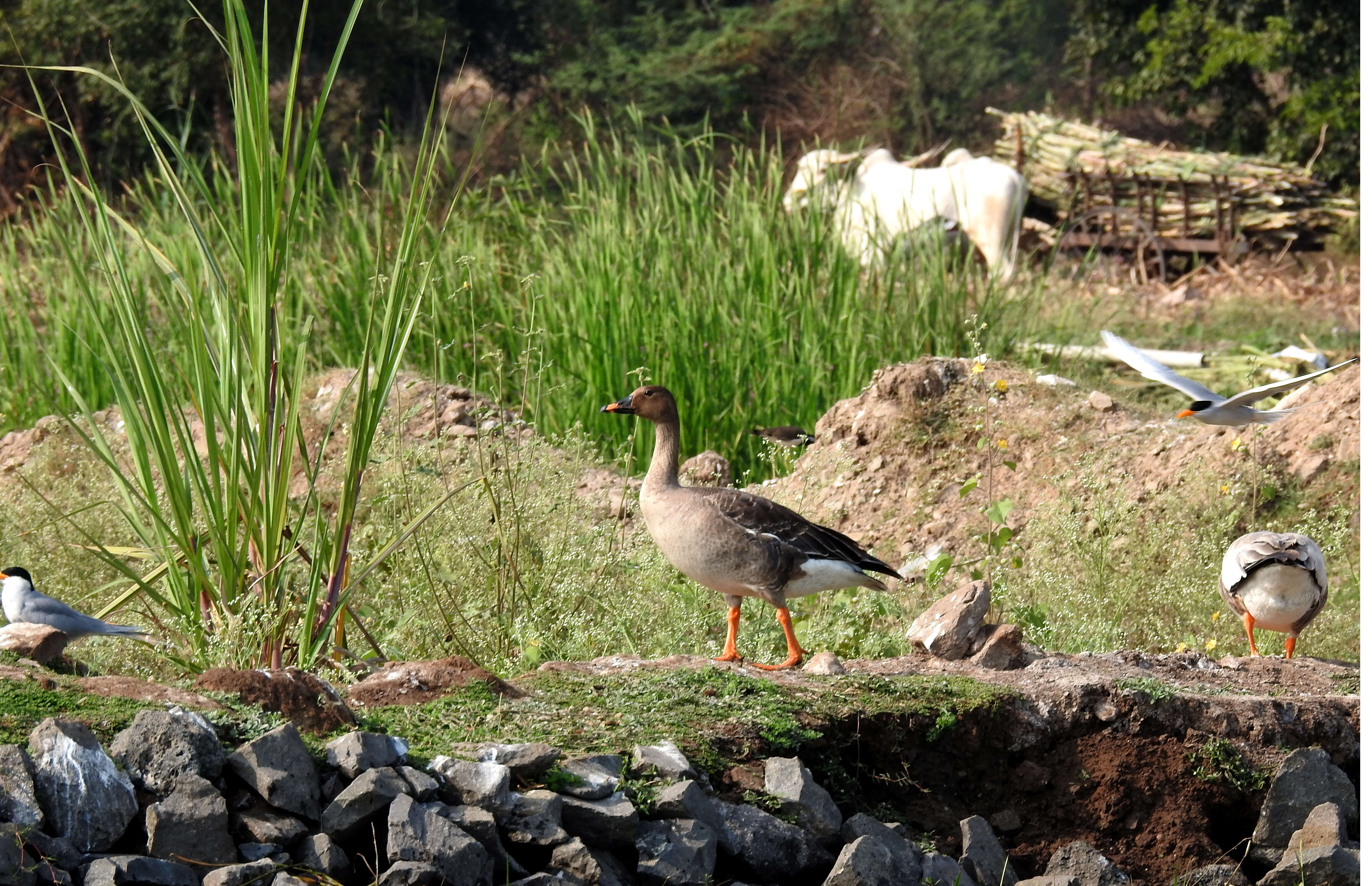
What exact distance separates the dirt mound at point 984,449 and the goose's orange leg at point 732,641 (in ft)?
6.32

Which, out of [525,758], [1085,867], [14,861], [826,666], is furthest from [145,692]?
[1085,867]

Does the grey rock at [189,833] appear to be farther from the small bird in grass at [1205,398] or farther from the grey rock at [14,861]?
the small bird in grass at [1205,398]

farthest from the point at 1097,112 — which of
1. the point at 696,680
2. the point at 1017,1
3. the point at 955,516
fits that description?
the point at 696,680

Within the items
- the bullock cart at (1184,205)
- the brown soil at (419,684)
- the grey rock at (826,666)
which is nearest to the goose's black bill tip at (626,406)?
the grey rock at (826,666)

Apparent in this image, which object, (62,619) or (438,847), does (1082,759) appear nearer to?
(438,847)

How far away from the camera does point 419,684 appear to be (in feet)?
11.3

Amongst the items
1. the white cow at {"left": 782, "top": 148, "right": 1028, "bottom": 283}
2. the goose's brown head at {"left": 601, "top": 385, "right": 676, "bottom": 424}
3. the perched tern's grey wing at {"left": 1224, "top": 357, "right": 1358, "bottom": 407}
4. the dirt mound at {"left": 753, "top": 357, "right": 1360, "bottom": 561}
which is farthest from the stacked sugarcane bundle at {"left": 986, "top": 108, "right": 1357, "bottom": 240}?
the goose's brown head at {"left": 601, "top": 385, "right": 676, "bottom": 424}

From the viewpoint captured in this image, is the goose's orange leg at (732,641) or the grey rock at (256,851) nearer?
the grey rock at (256,851)

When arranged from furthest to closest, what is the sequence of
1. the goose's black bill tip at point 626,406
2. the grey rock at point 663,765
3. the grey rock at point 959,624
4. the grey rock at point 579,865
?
the goose's black bill tip at point 626,406 → the grey rock at point 959,624 → the grey rock at point 663,765 → the grey rock at point 579,865

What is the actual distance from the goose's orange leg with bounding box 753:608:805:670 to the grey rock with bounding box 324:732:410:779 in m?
1.46

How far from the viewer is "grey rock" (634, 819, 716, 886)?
277 cm

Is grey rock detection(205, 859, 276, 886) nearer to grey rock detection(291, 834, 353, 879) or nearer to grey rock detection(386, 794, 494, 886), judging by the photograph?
grey rock detection(291, 834, 353, 879)

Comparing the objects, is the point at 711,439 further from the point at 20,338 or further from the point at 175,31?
the point at 175,31

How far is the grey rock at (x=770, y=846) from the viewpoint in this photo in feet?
9.50
